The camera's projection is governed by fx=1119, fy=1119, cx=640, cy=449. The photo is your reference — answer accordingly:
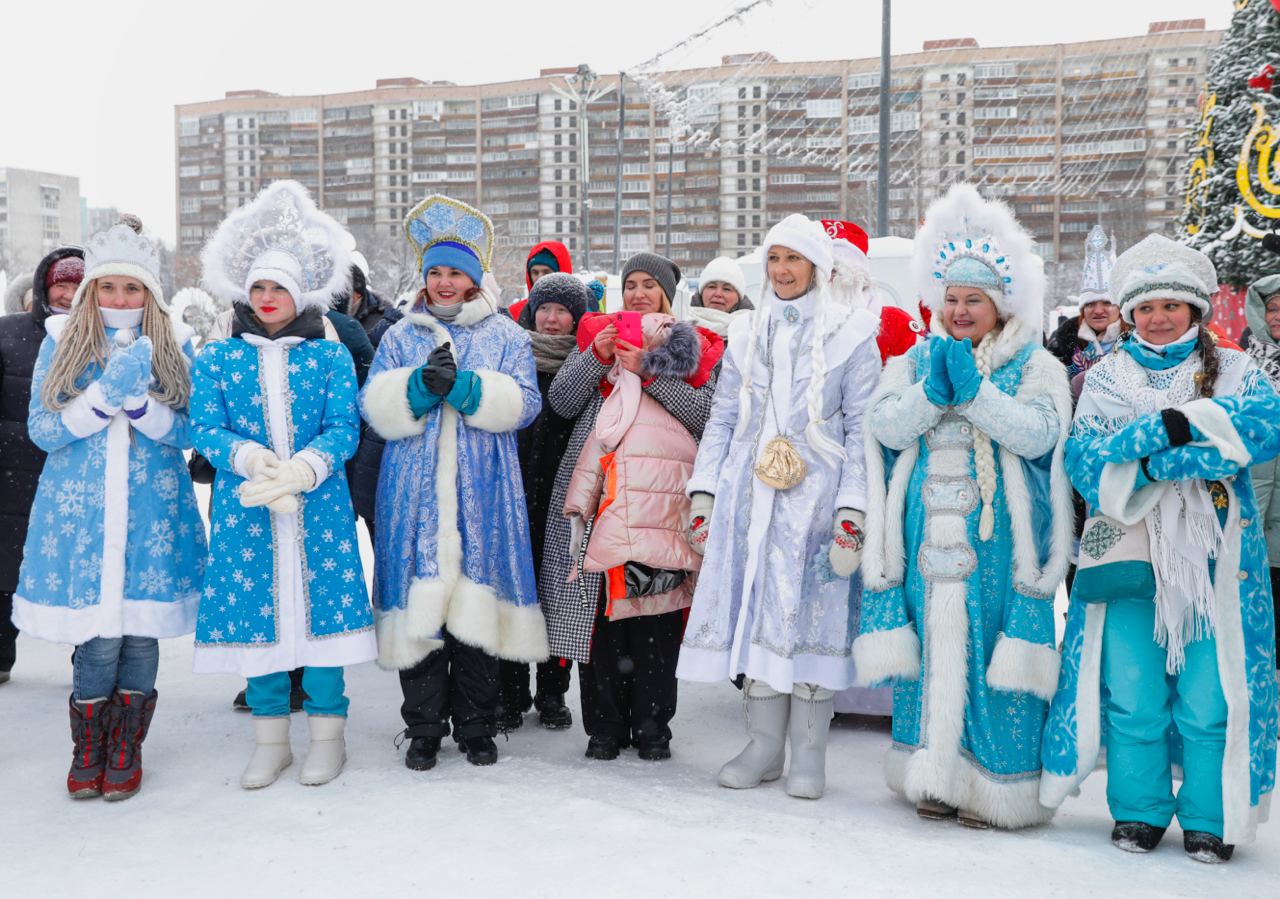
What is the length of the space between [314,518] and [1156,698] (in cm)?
282

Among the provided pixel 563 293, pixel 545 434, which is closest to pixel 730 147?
pixel 563 293

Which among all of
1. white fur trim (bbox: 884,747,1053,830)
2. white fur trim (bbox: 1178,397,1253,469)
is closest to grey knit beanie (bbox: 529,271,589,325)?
white fur trim (bbox: 884,747,1053,830)

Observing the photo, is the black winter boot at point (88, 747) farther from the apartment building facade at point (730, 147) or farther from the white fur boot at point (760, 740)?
the apartment building facade at point (730, 147)

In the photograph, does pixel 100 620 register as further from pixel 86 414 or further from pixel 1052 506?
pixel 1052 506

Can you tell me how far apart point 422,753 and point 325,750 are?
346 mm

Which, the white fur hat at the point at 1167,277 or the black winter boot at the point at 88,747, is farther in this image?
the black winter boot at the point at 88,747

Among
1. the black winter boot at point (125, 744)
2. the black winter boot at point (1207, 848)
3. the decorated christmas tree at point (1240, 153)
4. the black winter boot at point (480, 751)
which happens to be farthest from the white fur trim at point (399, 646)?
the decorated christmas tree at point (1240, 153)

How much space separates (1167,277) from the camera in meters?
3.40

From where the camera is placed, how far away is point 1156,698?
3408 millimetres

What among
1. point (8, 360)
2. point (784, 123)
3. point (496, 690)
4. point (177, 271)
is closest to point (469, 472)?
point (496, 690)

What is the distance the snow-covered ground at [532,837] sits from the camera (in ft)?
10.2

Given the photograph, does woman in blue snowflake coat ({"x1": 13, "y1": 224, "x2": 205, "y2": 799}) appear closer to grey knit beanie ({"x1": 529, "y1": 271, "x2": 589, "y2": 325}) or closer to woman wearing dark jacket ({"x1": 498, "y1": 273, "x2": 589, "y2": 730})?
woman wearing dark jacket ({"x1": 498, "y1": 273, "x2": 589, "y2": 730})

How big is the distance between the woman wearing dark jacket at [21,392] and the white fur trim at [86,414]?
112 centimetres

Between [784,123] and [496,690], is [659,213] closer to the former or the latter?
[784,123]
